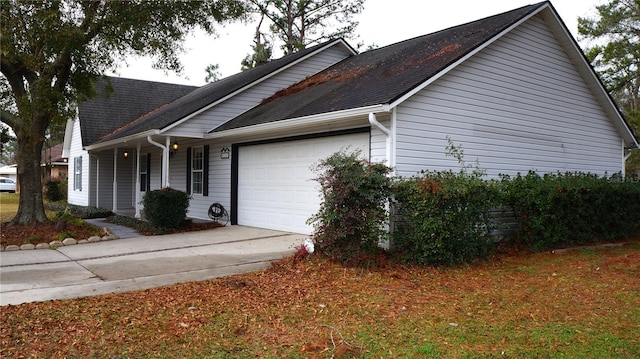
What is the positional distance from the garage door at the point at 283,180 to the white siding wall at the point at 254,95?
1290mm

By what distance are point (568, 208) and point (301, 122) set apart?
18.1 ft

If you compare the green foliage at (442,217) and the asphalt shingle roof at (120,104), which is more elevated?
the asphalt shingle roof at (120,104)

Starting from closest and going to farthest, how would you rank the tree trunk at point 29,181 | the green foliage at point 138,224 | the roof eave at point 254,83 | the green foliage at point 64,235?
1. the green foliage at point 64,235
2. the tree trunk at point 29,181
3. the green foliage at point 138,224
4. the roof eave at point 254,83

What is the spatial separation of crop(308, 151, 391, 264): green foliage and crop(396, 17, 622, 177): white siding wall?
1.54m

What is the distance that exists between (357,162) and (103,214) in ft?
40.7

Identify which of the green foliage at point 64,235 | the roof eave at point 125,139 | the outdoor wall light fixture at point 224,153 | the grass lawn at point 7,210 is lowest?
the grass lawn at point 7,210

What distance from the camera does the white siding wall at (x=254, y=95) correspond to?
12445 mm

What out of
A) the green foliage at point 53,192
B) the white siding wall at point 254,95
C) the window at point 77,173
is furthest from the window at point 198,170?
the green foliage at point 53,192

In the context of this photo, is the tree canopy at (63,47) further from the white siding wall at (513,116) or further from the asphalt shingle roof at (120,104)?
the white siding wall at (513,116)

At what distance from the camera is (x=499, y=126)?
10016 mm

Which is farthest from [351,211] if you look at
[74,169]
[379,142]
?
[74,169]

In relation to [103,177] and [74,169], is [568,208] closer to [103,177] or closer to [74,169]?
[103,177]

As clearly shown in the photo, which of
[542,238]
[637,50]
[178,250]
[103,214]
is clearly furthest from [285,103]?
[637,50]

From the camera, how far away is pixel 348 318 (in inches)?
188
